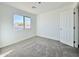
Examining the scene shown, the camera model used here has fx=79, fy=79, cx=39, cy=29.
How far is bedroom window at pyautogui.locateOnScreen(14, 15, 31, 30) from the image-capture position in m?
5.24

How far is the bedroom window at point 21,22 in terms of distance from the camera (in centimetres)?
524

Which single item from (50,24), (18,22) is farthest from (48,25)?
(18,22)

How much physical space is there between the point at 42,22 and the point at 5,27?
394 cm

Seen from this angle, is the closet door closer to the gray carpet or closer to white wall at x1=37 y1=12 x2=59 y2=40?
the gray carpet

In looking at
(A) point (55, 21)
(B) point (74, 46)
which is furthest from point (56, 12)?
(B) point (74, 46)

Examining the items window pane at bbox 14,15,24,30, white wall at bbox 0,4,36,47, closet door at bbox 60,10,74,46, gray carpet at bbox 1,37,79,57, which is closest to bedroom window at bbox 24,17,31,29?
window pane at bbox 14,15,24,30

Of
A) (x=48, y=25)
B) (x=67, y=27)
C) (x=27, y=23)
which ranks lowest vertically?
(x=67, y=27)

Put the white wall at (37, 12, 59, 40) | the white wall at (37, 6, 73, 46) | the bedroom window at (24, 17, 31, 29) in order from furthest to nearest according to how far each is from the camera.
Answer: the bedroom window at (24, 17, 31, 29)
the white wall at (37, 12, 59, 40)
the white wall at (37, 6, 73, 46)

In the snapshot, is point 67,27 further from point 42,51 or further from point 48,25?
point 48,25

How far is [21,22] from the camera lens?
19.0 feet

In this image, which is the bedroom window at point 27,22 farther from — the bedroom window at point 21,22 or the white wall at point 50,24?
the white wall at point 50,24

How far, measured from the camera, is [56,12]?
6.00 m

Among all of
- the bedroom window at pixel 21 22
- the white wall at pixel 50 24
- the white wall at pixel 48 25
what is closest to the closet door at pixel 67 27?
the white wall at pixel 50 24

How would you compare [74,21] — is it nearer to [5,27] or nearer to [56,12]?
[56,12]
